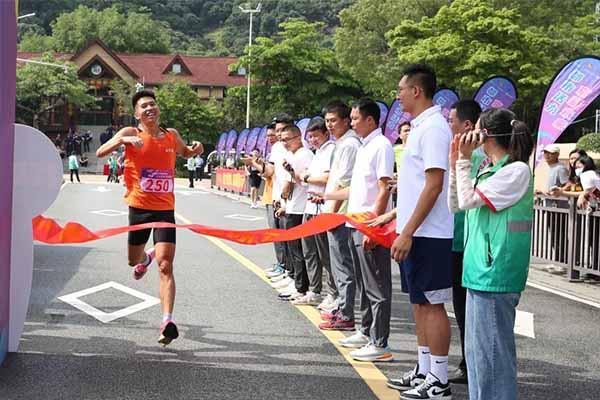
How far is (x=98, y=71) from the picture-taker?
8381cm

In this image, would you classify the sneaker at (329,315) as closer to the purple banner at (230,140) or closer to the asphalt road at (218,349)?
the asphalt road at (218,349)

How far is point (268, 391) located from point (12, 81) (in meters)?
2.87

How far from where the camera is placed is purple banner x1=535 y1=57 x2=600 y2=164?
42.2 feet

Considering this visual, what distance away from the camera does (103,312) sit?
8.38 m

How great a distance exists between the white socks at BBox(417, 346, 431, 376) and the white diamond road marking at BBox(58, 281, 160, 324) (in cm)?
332

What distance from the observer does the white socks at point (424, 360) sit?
5.74 metres

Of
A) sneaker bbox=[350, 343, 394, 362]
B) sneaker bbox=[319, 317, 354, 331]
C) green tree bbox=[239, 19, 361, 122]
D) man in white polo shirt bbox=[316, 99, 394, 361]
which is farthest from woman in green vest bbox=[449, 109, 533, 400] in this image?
green tree bbox=[239, 19, 361, 122]

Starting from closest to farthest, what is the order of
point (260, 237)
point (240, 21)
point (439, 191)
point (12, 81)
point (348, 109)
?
point (439, 191) → point (12, 81) → point (260, 237) → point (348, 109) → point (240, 21)

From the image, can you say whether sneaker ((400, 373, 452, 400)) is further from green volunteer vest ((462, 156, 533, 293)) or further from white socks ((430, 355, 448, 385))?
green volunteer vest ((462, 156, 533, 293))

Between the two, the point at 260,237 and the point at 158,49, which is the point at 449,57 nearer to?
the point at 260,237

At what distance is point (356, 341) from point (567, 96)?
776cm

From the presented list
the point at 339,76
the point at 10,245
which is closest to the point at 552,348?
the point at 10,245

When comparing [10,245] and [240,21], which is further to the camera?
[240,21]

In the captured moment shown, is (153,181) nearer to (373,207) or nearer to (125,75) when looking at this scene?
(373,207)
